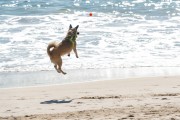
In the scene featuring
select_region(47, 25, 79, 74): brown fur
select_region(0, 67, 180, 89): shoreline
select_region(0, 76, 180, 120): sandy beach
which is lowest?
select_region(0, 67, 180, 89): shoreline

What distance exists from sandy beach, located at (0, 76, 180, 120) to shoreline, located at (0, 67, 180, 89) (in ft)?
1.37

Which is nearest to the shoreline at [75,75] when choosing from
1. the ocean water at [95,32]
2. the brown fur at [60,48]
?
the ocean water at [95,32]

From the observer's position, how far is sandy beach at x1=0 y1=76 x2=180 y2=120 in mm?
6871

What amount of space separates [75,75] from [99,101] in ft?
9.23

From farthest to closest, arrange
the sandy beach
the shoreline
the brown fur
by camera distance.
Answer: the shoreline < the brown fur < the sandy beach

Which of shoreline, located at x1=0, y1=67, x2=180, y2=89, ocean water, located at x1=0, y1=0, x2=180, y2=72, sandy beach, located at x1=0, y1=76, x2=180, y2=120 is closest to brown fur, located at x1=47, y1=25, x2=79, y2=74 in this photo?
sandy beach, located at x1=0, y1=76, x2=180, y2=120

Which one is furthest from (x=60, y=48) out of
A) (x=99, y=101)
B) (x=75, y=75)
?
(x=99, y=101)

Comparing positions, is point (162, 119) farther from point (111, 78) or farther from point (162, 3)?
point (162, 3)

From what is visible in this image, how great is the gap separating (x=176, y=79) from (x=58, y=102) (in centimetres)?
288

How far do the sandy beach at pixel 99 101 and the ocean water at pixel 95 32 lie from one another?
1.88 metres

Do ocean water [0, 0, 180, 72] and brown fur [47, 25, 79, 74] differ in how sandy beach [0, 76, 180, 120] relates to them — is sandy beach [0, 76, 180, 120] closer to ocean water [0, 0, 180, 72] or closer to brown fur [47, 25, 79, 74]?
brown fur [47, 25, 79, 74]

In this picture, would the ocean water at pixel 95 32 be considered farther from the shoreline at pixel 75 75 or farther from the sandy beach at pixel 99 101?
the sandy beach at pixel 99 101

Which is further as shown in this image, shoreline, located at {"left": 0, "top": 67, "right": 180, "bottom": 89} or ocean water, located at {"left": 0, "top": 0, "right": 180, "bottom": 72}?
ocean water, located at {"left": 0, "top": 0, "right": 180, "bottom": 72}

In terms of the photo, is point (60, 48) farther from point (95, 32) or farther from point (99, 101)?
point (95, 32)
